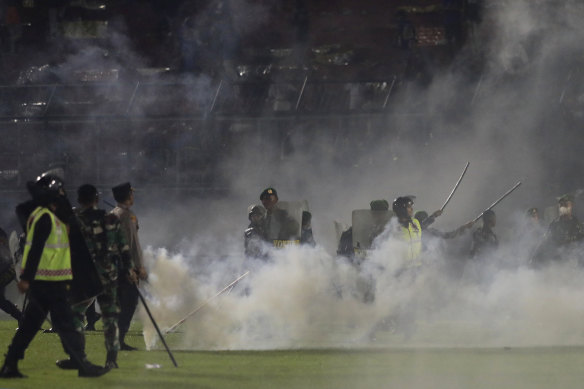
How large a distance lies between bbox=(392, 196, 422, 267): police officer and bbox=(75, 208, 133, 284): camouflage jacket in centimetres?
380

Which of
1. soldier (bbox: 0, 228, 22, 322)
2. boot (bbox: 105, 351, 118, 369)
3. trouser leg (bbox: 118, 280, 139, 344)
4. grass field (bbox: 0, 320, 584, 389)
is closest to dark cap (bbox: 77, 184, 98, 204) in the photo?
boot (bbox: 105, 351, 118, 369)

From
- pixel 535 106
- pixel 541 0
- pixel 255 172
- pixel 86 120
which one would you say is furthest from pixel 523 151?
pixel 86 120

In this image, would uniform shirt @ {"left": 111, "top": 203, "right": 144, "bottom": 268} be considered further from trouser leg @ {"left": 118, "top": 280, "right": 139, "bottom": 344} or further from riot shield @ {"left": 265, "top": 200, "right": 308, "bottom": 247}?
riot shield @ {"left": 265, "top": 200, "right": 308, "bottom": 247}

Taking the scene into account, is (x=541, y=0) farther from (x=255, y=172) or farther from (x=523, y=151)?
(x=255, y=172)

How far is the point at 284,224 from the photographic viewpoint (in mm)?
13258

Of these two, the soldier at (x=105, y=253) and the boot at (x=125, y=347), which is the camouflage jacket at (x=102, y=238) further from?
the boot at (x=125, y=347)

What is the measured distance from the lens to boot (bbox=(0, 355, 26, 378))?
8.77m

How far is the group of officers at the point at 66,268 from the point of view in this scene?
860 cm

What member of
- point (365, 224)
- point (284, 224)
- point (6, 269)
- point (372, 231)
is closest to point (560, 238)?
point (365, 224)

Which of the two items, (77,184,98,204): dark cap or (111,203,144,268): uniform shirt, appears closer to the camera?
(77,184,98,204): dark cap

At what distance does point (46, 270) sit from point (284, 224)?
4969mm

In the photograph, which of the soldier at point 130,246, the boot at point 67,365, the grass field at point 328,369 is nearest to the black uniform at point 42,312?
the grass field at point 328,369

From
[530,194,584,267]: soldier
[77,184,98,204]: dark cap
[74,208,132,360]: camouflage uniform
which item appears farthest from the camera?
[530,194,584,267]: soldier

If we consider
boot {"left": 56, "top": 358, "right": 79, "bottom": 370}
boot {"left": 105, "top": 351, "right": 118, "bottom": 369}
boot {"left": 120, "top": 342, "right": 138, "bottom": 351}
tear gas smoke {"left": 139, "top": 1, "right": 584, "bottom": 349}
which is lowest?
boot {"left": 120, "top": 342, "right": 138, "bottom": 351}
